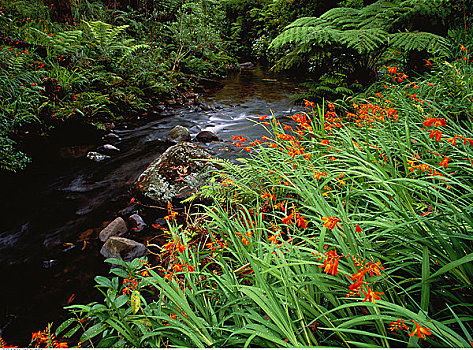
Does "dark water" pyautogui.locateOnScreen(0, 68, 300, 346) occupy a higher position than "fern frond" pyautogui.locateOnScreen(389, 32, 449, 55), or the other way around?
"fern frond" pyautogui.locateOnScreen(389, 32, 449, 55)

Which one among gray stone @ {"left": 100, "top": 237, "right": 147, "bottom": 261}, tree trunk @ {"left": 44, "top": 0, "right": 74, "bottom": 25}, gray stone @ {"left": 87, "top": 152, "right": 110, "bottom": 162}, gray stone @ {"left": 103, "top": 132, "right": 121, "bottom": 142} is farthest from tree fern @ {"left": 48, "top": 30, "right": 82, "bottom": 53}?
gray stone @ {"left": 100, "top": 237, "right": 147, "bottom": 261}

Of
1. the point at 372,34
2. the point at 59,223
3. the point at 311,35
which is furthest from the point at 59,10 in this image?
the point at 372,34

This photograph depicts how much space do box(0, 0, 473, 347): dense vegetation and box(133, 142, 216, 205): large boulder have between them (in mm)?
534

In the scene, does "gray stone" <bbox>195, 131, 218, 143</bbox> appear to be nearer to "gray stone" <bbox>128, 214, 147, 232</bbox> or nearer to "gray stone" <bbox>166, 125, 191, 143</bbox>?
"gray stone" <bbox>166, 125, 191, 143</bbox>

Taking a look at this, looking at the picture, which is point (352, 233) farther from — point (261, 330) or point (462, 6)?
point (462, 6)

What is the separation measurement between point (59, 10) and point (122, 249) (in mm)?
6374

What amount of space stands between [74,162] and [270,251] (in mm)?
3999

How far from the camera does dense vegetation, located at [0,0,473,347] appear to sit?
0.97m

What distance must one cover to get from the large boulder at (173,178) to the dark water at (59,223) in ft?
1.33

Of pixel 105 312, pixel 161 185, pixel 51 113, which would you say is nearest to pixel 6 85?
pixel 51 113

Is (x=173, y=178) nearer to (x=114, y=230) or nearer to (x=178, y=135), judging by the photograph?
(x=114, y=230)

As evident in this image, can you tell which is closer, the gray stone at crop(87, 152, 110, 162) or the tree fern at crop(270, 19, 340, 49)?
the tree fern at crop(270, 19, 340, 49)

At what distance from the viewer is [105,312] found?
1242 mm

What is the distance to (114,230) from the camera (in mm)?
2650
